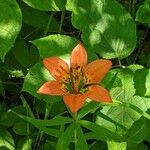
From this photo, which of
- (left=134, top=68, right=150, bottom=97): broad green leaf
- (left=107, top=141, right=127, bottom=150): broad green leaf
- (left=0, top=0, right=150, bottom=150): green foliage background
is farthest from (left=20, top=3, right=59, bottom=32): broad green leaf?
(left=107, top=141, right=127, bottom=150): broad green leaf

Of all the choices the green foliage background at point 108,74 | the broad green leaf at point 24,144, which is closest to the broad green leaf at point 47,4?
the green foliage background at point 108,74

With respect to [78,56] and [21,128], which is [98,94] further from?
[21,128]

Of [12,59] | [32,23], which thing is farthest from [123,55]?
[12,59]

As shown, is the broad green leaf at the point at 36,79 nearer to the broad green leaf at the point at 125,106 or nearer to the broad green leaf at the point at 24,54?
the broad green leaf at the point at 125,106

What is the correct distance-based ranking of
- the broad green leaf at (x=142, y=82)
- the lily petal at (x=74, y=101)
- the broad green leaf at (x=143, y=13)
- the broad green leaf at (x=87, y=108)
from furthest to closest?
1. the broad green leaf at (x=143, y=13)
2. the broad green leaf at (x=142, y=82)
3. the broad green leaf at (x=87, y=108)
4. the lily petal at (x=74, y=101)

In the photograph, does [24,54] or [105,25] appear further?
[24,54]

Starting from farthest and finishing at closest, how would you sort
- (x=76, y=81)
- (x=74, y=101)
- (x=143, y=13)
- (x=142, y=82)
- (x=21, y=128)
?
1. (x=21, y=128)
2. (x=143, y=13)
3. (x=142, y=82)
4. (x=76, y=81)
5. (x=74, y=101)

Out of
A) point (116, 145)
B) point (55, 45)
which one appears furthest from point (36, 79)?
point (116, 145)
